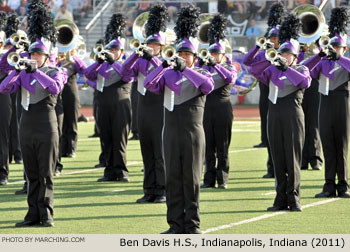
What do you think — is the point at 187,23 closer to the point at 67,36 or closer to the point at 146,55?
the point at 146,55

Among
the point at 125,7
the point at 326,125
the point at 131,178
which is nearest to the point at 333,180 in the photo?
the point at 326,125

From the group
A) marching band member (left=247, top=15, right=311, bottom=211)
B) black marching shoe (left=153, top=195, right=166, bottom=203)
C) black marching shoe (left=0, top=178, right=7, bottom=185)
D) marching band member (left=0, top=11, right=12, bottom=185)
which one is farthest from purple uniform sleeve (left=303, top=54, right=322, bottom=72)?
black marching shoe (left=0, top=178, right=7, bottom=185)

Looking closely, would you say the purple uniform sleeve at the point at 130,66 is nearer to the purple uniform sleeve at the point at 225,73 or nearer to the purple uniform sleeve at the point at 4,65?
the purple uniform sleeve at the point at 225,73

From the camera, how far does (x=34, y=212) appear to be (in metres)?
8.48

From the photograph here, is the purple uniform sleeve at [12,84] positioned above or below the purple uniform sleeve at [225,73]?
above

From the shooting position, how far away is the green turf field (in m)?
8.36

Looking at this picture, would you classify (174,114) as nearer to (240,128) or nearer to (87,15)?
(240,128)

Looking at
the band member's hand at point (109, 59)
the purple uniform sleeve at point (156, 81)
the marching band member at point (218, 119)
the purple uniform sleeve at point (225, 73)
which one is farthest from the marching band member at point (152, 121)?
the purple uniform sleeve at point (156, 81)

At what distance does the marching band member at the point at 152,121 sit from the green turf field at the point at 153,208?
290 mm

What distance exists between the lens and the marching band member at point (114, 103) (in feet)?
39.2

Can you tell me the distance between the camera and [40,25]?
8.83 meters

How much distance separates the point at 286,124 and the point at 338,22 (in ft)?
6.33

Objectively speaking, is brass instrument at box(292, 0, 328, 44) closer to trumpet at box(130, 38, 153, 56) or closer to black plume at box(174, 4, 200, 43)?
trumpet at box(130, 38, 153, 56)

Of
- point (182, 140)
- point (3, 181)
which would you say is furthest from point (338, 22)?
point (3, 181)
